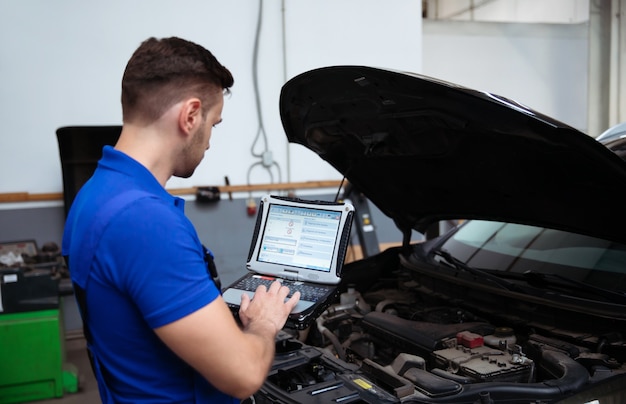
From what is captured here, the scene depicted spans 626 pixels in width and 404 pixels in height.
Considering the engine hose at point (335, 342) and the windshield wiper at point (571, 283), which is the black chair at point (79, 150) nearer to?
the engine hose at point (335, 342)

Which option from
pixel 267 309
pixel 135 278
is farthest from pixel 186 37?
pixel 135 278

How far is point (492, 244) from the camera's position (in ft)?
7.74

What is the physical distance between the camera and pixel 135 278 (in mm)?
959

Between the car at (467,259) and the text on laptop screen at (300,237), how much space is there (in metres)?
0.33

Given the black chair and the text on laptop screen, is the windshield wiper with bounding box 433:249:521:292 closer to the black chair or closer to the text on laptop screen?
the text on laptop screen

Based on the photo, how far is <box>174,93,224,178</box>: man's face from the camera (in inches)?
44.9

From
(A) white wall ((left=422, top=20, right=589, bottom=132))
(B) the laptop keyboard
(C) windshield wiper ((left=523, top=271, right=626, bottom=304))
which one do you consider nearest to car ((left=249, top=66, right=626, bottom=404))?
(C) windshield wiper ((left=523, top=271, right=626, bottom=304))

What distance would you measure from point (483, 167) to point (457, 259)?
49 centimetres

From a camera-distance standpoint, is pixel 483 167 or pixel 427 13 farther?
pixel 427 13

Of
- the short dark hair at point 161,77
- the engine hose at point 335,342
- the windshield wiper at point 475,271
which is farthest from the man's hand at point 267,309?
the windshield wiper at point 475,271

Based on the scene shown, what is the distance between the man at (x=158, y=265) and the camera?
96 centimetres

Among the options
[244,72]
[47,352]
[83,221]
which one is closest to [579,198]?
[83,221]

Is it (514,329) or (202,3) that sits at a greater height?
(202,3)

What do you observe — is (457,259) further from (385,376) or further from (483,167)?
(385,376)
